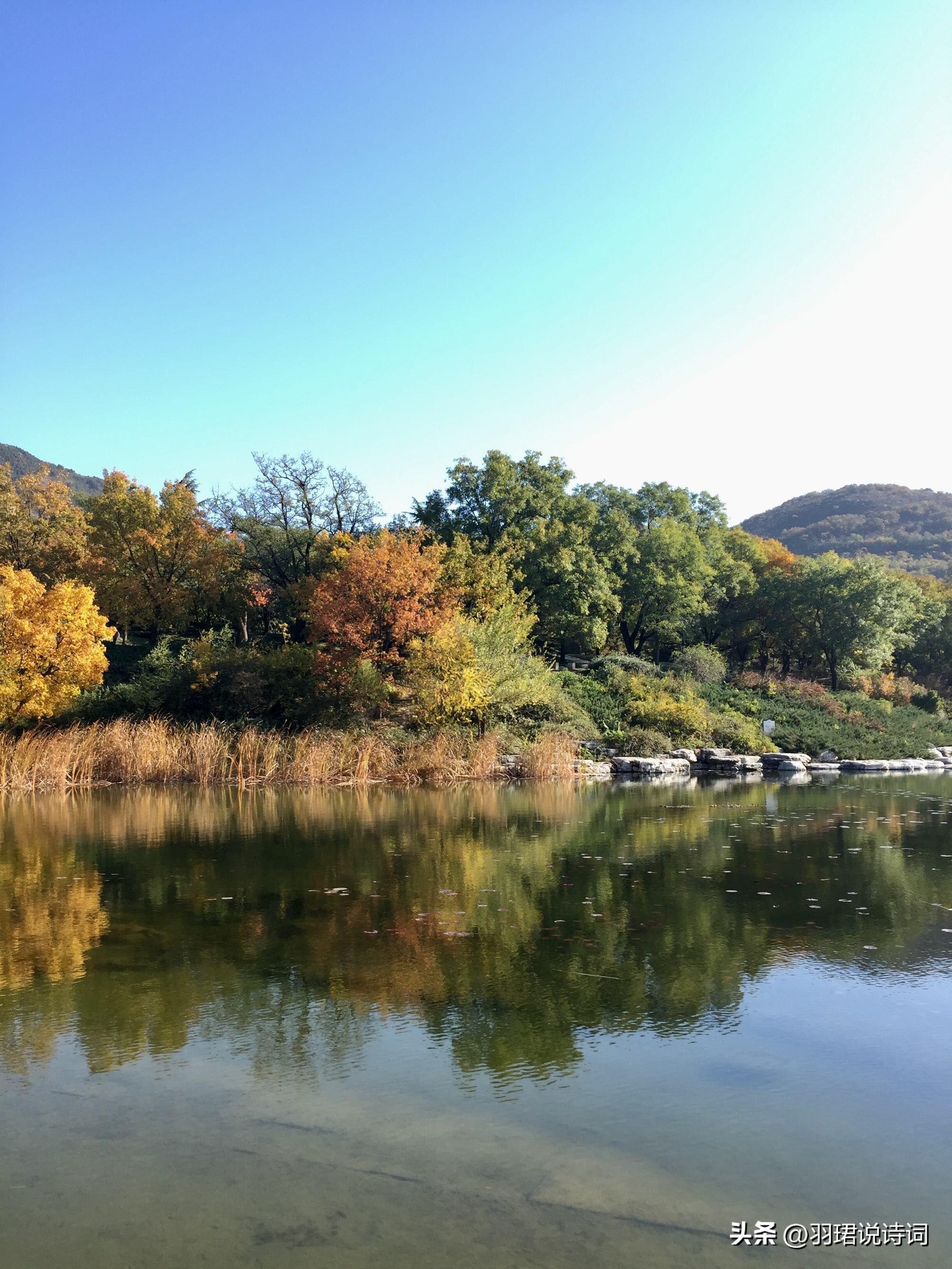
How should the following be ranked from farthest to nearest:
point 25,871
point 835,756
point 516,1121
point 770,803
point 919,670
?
1. point 919,670
2. point 835,756
3. point 770,803
4. point 25,871
5. point 516,1121

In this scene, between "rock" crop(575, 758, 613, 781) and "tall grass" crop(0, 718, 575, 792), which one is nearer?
"tall grass" crop(0, 718, 575, 792)

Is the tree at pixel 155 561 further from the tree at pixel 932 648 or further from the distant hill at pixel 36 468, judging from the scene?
the distant hill at pixel 36 468

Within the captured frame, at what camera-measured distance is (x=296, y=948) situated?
690cm

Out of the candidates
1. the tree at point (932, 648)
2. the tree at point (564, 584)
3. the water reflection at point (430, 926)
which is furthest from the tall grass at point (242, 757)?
the tree at point (932, 648)

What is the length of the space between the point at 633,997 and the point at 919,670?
45.7 meters

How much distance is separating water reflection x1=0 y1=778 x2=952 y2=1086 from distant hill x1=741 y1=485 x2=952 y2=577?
67.6 metres

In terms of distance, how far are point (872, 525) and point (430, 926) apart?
91.9 metres

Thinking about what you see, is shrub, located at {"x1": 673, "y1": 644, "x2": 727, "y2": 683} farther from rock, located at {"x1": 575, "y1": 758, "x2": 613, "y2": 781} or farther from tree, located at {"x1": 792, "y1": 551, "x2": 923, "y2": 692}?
rock, located at {"x1": 575, "y1": 758, "x2": 613, "y2": 781}

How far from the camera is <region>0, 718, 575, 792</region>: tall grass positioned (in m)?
18.6

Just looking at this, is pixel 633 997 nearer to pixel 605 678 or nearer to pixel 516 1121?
pixel 516 1121

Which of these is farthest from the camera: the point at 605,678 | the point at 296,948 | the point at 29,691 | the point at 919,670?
the point at 919,670

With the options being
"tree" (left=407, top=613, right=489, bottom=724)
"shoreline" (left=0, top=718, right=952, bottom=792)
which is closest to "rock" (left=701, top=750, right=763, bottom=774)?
"shoreline" (left=0, top=718, right=952, bottom=792)

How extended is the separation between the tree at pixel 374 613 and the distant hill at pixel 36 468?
59585mm

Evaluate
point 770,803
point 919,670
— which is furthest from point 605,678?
point 919,670
